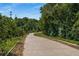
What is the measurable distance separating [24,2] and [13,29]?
477 cm

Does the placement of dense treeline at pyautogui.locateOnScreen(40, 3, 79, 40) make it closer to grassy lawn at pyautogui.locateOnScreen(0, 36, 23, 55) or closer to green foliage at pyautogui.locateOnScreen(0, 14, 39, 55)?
green foliage at pyautogui.locateOnScreen(0, 14, 39, 55)

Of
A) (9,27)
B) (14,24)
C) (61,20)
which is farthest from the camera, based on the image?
(9,27)

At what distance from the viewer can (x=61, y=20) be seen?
22047mm

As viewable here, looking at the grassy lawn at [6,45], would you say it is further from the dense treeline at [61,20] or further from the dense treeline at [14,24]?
the dense treeline at [61,20]

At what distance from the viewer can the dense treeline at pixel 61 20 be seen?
21.3 meters

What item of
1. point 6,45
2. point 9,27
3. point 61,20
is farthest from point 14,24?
point 61,20

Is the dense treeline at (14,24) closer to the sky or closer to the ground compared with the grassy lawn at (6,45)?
closer to the sky

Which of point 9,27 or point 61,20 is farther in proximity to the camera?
point 9,27

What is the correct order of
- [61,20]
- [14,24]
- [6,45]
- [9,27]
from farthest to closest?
1. [9,27]
2. [61,20]
3. [14,24]
4. [6,45]

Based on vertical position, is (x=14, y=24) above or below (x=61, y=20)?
below

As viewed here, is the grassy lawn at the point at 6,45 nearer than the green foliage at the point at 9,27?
Yes

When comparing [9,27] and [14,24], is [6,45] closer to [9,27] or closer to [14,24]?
[14,24]

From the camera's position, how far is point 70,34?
23.1 m

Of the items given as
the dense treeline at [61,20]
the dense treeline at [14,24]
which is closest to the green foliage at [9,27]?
the dense treeline at [14,24]
